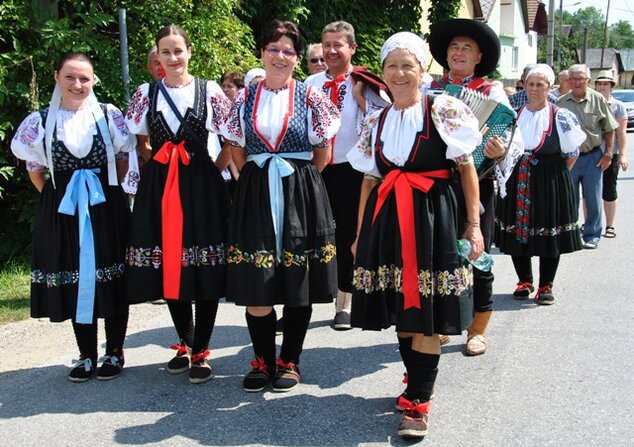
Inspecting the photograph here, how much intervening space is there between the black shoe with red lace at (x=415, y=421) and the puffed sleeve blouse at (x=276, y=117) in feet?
5.07

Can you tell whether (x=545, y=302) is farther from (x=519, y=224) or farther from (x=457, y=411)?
(x=457, y=411)

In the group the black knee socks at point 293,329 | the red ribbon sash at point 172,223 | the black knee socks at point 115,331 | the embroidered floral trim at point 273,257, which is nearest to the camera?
the embroidered floral trim at point 273,257

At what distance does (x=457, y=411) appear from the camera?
12.9ft

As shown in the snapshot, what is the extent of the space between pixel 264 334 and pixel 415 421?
1078 millimetres

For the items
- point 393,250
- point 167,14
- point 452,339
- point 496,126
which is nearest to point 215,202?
point 393,250

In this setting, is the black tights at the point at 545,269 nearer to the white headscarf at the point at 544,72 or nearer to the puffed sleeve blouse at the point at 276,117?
the white headscarf at the point at 544,72

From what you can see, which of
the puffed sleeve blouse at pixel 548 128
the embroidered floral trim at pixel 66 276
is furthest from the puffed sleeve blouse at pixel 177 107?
the puffed sleeve blouse at pixel 548 128

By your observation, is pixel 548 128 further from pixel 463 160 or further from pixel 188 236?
pixel 188 236

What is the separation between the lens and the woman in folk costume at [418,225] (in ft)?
11.5

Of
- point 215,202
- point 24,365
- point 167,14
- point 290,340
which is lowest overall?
point 24,365

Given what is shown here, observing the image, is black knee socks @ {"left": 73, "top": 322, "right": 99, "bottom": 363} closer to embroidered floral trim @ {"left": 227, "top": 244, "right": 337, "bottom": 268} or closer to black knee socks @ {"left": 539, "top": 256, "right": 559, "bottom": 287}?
embroidered floral trim @ {"left": 227, "top": 244, "right": 337, "bottom": 268}

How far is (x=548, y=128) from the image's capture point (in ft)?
20.0

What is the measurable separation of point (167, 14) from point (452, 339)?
468 cm

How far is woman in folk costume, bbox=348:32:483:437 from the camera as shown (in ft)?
11.5
